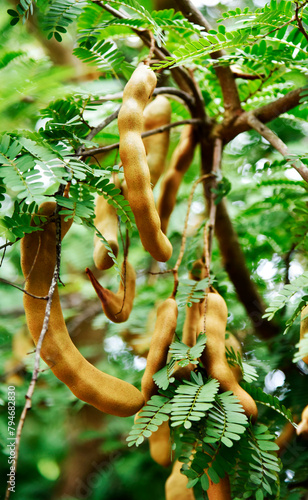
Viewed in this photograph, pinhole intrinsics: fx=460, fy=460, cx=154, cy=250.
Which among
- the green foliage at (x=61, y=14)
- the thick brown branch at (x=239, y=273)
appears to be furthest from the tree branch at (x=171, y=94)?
the thick brown branch at (x=239, y=273)

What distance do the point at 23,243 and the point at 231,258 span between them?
687mm

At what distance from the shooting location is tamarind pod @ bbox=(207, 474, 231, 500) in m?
0.56

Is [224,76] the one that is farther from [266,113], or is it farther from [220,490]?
[220,490]

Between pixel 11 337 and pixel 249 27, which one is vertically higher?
pixel 249 27

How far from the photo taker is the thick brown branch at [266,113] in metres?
0.82

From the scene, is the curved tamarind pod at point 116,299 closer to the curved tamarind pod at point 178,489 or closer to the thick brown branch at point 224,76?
the curved tamarind pod at point 178,489

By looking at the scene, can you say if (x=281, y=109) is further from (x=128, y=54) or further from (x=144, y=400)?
(x=128, y=54)

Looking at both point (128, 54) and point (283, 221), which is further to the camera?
point (128, 54)

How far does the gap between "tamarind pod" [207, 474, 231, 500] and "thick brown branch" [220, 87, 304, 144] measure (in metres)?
0.61

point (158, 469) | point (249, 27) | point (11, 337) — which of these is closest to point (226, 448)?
point (249, 27)

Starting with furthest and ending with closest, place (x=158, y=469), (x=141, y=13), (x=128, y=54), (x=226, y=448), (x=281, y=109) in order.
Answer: (x=128, y=54)
(x=158, y=469)
(x=281, y=109)
(x=141, y=13)
(x=226, y=448)

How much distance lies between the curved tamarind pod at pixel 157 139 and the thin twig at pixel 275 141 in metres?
0.16

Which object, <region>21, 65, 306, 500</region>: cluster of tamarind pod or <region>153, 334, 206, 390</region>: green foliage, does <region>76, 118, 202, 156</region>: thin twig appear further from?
<region>153, 334, 206, 390</region>: green foliage

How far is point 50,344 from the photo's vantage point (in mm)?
562
